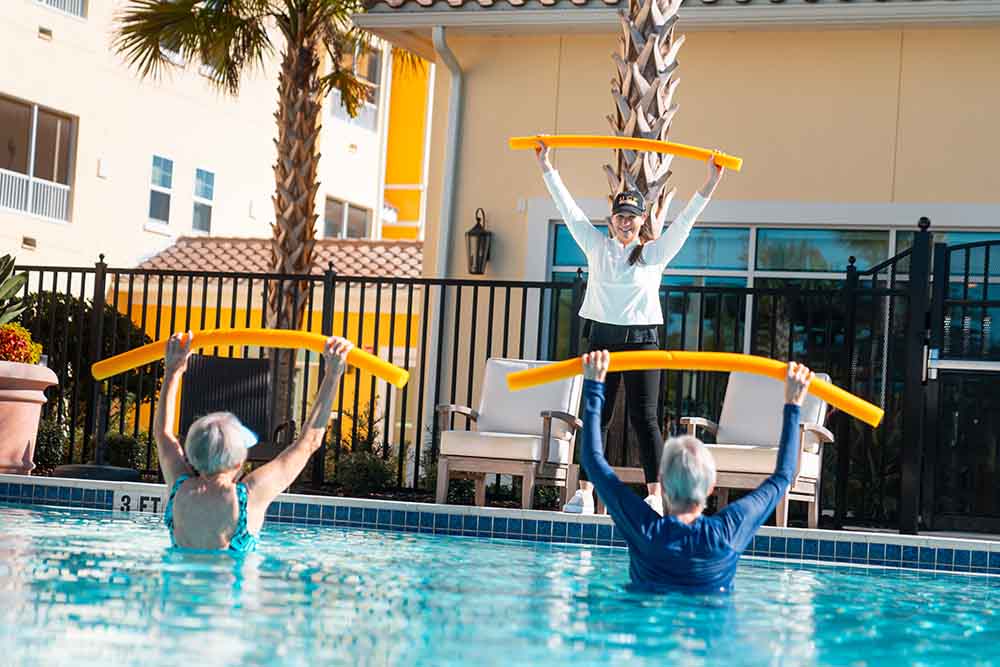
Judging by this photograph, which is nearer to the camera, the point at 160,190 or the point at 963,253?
the point at 963,253

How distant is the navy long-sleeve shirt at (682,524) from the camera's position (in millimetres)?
5242

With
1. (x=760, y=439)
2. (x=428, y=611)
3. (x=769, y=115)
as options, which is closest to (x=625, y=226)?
(x=760, y=439)

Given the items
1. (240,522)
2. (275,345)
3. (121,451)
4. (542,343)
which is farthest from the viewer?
(542,343)

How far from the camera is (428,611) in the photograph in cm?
530

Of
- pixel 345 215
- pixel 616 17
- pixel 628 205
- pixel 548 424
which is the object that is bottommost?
pixel 548 424

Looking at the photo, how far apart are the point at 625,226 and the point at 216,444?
3362 millimetres

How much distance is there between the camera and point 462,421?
42.0ft

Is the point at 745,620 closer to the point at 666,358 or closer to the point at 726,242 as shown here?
the point at 666,358

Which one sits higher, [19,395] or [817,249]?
[817,249]

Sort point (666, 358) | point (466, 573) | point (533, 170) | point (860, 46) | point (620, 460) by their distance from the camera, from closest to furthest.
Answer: point (666, 358)
point (466, 573)
point (620, 460)
point (860, 46)
point (533, 170)

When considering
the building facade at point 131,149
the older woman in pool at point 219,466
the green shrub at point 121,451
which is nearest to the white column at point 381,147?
the building facade at point 131,149

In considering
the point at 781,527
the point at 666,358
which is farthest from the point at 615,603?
the point at 781,527

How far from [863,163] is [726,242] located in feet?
4.46

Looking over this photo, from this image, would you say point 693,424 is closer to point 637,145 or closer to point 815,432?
point 815,432
